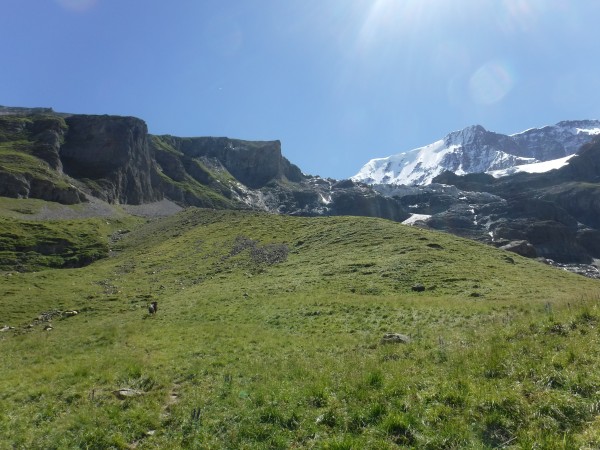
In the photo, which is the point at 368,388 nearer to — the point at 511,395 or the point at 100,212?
the point at 511,395

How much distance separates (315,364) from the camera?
16.7m

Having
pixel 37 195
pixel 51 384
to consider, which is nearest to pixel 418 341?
pixel 51 384

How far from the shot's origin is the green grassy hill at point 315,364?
10.3m

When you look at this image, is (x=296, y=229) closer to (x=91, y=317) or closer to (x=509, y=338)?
(x=91, y=317)

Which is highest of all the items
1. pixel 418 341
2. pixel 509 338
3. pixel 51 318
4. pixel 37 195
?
pixel 37 195

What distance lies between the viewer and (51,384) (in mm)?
17188

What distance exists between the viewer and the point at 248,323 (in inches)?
1152

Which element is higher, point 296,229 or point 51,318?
point 296,229

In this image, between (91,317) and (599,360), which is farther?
(91,317)

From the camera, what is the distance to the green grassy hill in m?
10.3

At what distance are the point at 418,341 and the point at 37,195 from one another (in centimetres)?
17982

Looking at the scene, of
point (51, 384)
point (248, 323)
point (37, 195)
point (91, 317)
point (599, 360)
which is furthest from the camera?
point (37, 195)

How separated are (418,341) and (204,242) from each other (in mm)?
63194

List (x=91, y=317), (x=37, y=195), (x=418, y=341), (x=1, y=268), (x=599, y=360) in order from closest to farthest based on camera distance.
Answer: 1. (x=599, y=360)
2. (x=418, y=341)
3. (x=91, y=317)
4. (x=1, y=268)
5. (x=37, y=195)
